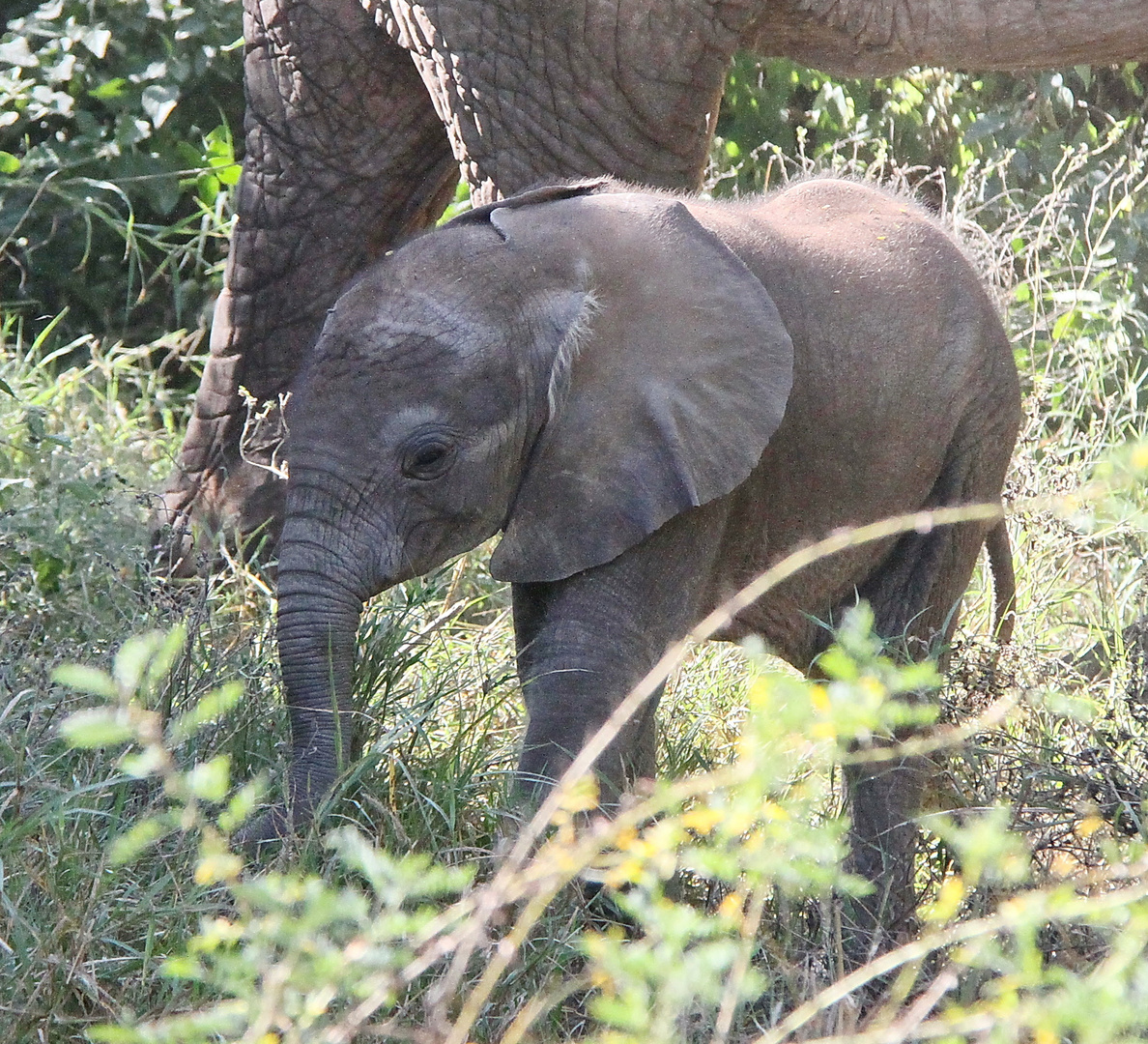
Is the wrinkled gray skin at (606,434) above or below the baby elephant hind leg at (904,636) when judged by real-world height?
above

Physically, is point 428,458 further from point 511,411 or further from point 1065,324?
point 1065,324

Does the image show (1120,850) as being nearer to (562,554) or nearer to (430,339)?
(562,554)

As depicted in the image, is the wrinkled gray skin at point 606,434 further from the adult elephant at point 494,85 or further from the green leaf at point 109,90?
the green leaf at point 109,90

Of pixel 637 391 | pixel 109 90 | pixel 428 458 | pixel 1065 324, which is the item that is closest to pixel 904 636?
pixel 637 391

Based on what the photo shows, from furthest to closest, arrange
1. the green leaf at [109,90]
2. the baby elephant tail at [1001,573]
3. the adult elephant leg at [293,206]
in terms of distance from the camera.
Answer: the green leaf at [109,90] < the adult elephant leg at [293,206] < the baby elephant tail at [1001,573]

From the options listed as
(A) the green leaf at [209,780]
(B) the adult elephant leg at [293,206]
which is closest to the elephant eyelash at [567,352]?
(A) the green leaf at [209,780]

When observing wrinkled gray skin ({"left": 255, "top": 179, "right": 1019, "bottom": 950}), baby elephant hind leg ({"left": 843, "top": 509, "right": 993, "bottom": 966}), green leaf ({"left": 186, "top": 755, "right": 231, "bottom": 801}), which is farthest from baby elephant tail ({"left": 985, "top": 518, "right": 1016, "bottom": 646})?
green leaf ({"left": 186, "top": 755, "right": 231, "bottom": 801})

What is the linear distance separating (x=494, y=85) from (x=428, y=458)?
1.29 meters

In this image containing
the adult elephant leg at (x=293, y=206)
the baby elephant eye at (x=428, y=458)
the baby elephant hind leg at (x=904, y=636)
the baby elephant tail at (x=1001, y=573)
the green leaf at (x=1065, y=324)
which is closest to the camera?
the baby elephant eye at (x=428, y=458)

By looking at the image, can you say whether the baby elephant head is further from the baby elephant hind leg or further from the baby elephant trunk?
the baby elephant hind leg

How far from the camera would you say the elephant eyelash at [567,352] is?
3.08 m

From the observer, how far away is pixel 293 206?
4766mm

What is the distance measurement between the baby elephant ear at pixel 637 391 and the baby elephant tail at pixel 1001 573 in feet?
2.78

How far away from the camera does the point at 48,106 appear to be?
241 inches
